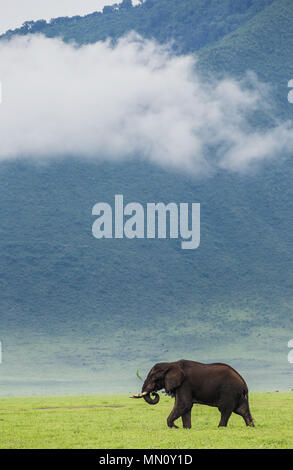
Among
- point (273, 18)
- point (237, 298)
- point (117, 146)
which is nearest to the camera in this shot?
point (237, 298)

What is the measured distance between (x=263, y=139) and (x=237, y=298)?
55016 millimetres

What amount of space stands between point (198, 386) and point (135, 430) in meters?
2.48

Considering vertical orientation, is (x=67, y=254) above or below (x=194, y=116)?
below

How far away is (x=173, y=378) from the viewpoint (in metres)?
24.3

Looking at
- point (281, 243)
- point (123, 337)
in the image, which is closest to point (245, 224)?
point (281, 243)

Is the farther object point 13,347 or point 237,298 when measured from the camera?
point 237,298

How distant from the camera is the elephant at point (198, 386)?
2425cm

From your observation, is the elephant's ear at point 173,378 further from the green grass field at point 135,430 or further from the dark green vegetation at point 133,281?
the dark green vegetation at point 133,281

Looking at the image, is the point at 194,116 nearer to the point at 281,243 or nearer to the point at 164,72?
the point at 164,72

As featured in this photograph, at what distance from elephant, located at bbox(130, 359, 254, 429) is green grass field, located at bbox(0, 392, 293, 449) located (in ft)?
2.20

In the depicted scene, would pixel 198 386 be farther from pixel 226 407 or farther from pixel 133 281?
pixel 133 281

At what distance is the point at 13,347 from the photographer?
357 feet

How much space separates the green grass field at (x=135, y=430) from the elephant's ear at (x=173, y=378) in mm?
1201

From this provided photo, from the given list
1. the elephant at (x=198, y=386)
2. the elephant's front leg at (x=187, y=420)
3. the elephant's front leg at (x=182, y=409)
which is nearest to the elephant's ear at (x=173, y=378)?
the elephant at (x=198, y=386)
